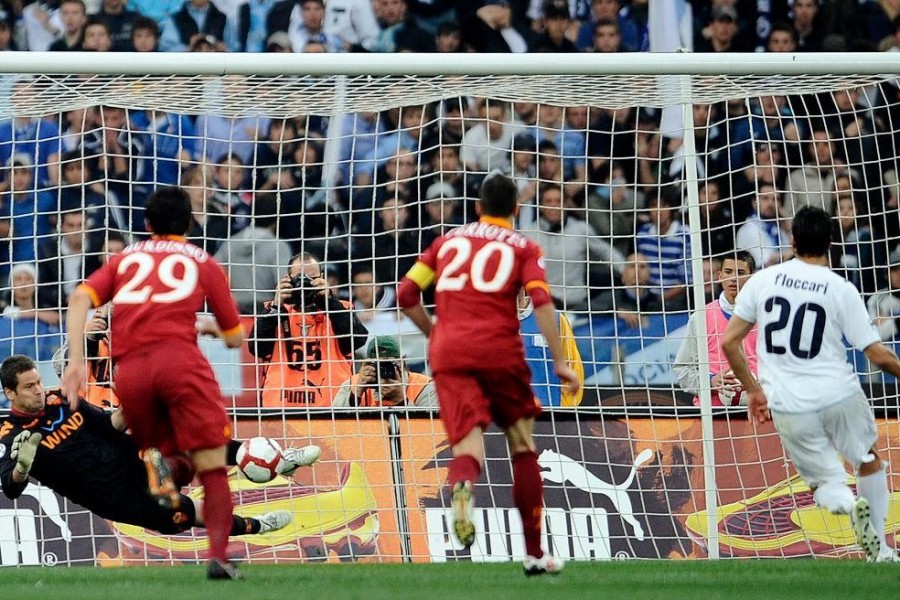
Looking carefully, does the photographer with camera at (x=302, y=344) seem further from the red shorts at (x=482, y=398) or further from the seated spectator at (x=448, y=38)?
the seated spectator at (x=448, y=38)

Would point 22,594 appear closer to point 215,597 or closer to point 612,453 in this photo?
point 215,597

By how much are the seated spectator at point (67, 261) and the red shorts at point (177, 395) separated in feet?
11.0

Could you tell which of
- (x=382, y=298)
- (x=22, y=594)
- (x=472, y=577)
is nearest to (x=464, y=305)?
(x=472, y=577)

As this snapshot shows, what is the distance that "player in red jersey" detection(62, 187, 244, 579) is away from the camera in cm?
688

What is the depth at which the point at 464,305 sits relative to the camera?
7066 mm

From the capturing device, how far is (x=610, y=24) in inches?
571

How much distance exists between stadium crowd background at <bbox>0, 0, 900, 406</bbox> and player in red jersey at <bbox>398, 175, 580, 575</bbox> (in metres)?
2.50

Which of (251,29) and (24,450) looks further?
(251,29)

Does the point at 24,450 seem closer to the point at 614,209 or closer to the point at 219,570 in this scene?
the point at 219,570

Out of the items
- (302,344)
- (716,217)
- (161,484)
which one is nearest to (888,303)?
(716,217)

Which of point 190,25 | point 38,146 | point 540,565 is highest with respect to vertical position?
point 190,25

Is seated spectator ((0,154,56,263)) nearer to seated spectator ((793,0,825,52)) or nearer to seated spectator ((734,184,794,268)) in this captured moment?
seated spectator ((734,184,794,268))

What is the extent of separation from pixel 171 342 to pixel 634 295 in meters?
4.73

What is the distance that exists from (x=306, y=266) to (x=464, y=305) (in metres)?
3.05
